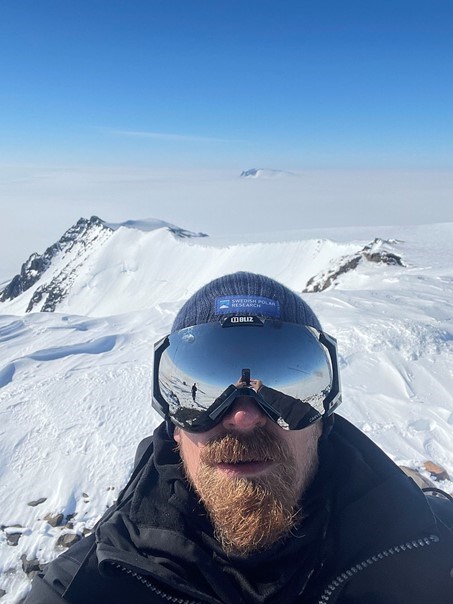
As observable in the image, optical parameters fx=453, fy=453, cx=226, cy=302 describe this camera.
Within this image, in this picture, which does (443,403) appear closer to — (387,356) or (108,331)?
(387,356)

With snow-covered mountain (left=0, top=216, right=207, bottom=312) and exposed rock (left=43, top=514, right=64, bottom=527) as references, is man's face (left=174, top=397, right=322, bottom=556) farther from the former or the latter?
snow-covered mountain (left=0, top=216, right=207, bottom=312)

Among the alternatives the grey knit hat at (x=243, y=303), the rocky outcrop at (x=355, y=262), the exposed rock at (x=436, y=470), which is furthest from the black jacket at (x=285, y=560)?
the rocky outcrop at (x=355, y=262)

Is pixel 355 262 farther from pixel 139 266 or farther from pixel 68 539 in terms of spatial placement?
pixel 139 266

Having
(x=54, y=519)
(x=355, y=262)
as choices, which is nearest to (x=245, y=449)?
(x=54, y=519)

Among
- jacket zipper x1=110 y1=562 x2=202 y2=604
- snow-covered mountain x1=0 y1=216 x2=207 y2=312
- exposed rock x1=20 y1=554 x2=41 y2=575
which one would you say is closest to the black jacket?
jacket zipper x1=110 y1=562 x2=202 y2=604

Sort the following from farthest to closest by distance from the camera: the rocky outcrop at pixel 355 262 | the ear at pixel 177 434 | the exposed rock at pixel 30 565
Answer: the rocky outcrop at pixel 355 262 < the exposed rock at pixel 30 565 < the ear at pixel 177 434

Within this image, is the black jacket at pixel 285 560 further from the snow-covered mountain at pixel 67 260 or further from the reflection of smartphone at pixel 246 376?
the snow-covered mountain at pixel 67 260
